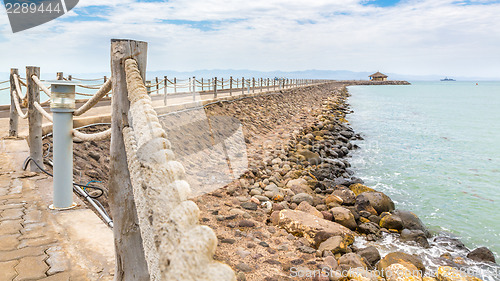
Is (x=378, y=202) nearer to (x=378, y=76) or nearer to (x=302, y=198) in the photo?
(x=302, y=198)

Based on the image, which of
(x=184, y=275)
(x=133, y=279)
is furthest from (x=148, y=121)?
(x=133, y=279)

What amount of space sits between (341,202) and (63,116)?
5957 mm

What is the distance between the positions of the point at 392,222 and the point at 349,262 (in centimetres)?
275

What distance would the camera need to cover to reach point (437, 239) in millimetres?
7203

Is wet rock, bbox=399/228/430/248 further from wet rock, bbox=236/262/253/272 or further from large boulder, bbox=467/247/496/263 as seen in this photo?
wet rock, bbox=236/262/253/272

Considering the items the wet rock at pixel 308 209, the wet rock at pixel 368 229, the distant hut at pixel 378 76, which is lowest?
the wet rock at pixel 368 229

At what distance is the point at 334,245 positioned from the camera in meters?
5.17

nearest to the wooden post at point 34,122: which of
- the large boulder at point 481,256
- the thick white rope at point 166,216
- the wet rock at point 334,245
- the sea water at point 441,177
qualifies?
the thick white rope at point 166,216

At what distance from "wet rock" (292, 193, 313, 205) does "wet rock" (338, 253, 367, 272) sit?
→ 2.30 metres

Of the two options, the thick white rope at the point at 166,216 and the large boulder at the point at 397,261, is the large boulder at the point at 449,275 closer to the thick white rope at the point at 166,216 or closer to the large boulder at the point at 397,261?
the large boulder at the point at 397,261

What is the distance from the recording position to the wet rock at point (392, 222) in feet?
22.8

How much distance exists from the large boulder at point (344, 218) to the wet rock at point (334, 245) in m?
1.09

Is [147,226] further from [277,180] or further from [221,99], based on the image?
[221,99]

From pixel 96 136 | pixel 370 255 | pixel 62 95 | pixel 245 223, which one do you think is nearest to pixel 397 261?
pixel 370 255
